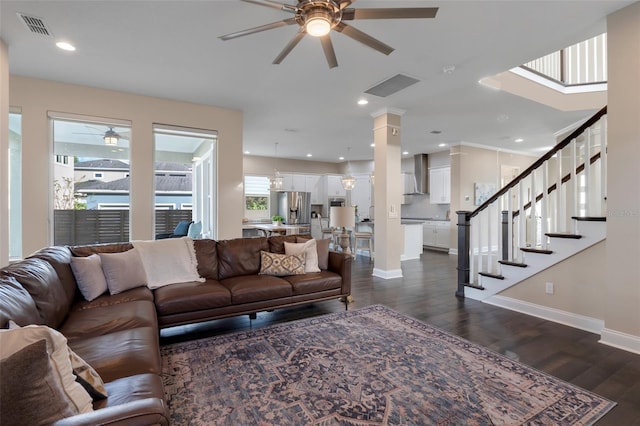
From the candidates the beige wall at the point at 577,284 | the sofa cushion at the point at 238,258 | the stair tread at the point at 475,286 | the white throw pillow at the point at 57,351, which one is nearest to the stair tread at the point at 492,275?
the stair tread at the point at 475,286

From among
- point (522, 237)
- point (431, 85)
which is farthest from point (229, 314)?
point (431, 85)

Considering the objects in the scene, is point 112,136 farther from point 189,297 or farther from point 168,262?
point 189,297

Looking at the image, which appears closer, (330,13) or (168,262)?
(330,13)

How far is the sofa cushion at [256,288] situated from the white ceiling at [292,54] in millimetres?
2470

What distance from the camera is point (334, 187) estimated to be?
412 inches

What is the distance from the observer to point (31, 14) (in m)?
2.60

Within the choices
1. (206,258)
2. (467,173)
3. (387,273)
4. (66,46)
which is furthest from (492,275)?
(66,46)

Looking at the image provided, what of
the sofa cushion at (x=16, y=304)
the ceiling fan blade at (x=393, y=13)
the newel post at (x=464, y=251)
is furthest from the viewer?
the newel post at (x=464, y=251)

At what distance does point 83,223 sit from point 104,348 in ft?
11.7

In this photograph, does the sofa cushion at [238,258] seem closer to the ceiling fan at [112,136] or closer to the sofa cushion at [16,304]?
the sofa cushion at [16,304]

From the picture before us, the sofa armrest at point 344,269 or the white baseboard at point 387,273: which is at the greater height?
the sofa armrest at point 344,269

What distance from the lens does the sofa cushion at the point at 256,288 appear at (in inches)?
116

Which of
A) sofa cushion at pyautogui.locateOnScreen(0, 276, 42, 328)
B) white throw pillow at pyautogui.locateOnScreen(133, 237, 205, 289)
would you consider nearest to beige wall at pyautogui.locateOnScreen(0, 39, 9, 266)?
white throw pillow at pyautogui.locateOnScreen(133, 237, 205, 289)

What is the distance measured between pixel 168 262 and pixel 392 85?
358 centimetres
